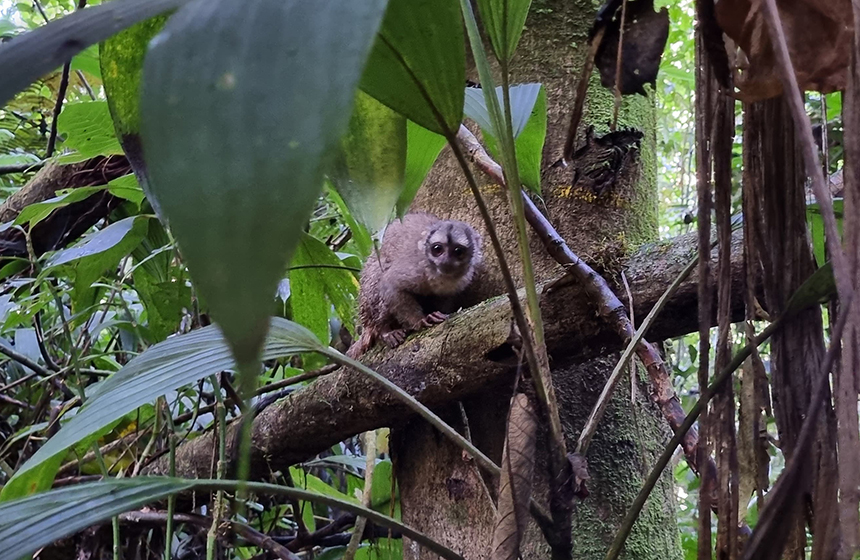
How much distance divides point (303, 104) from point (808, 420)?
0.55 m

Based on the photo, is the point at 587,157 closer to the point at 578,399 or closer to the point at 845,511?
the point at 578,399

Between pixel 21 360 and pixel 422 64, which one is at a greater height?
pixel 422 64

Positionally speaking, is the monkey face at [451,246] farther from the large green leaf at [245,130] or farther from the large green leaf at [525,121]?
the large green leaf at [245,130]

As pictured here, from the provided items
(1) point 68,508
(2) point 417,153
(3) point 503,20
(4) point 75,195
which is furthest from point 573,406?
(4) point 75,195

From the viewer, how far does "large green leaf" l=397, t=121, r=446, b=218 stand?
50.2 inches

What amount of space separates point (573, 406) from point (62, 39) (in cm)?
143

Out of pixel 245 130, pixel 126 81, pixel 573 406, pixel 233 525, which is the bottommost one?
pixel 233 525

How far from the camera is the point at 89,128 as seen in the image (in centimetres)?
178

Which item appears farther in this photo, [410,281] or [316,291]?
[410,281]

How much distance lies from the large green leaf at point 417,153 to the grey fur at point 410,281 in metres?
1.12

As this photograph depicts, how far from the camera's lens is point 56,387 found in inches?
103

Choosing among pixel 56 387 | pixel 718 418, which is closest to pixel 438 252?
pixel 56 387

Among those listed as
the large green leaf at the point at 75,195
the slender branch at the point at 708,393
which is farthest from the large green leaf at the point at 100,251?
the slender branch at the point at 708,393

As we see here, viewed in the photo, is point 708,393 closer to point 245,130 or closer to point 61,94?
point 245,130
